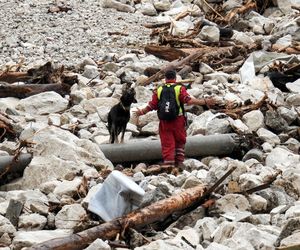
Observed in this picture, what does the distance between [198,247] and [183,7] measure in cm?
1282

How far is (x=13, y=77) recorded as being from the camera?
1384cm

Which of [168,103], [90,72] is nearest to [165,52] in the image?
[90,72]

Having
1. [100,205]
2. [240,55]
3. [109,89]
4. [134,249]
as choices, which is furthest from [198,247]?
[240,55]

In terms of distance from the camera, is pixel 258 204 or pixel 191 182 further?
pixel 191 182

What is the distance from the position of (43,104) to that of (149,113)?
168 centimetres

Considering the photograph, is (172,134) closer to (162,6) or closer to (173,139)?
(173,139)

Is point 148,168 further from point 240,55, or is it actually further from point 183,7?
point 183,7

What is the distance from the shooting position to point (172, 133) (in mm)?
9945

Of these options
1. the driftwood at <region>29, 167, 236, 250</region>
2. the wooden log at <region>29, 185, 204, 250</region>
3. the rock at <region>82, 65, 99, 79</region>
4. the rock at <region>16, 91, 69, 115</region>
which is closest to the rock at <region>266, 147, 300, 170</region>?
the driftwood at <region>29, 167, 236, 250</region>

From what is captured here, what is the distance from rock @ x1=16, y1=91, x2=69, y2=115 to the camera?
40.2 feet

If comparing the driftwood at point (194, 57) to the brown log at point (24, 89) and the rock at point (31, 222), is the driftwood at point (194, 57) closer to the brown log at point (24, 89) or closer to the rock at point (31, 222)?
the brown log at point (24, 89)

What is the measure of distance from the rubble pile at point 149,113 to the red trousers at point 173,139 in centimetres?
26

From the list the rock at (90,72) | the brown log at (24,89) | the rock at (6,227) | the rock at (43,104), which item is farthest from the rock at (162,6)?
the rock at (6,227)

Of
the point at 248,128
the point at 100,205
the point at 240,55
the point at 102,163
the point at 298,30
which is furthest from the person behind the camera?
the point at 298,30
